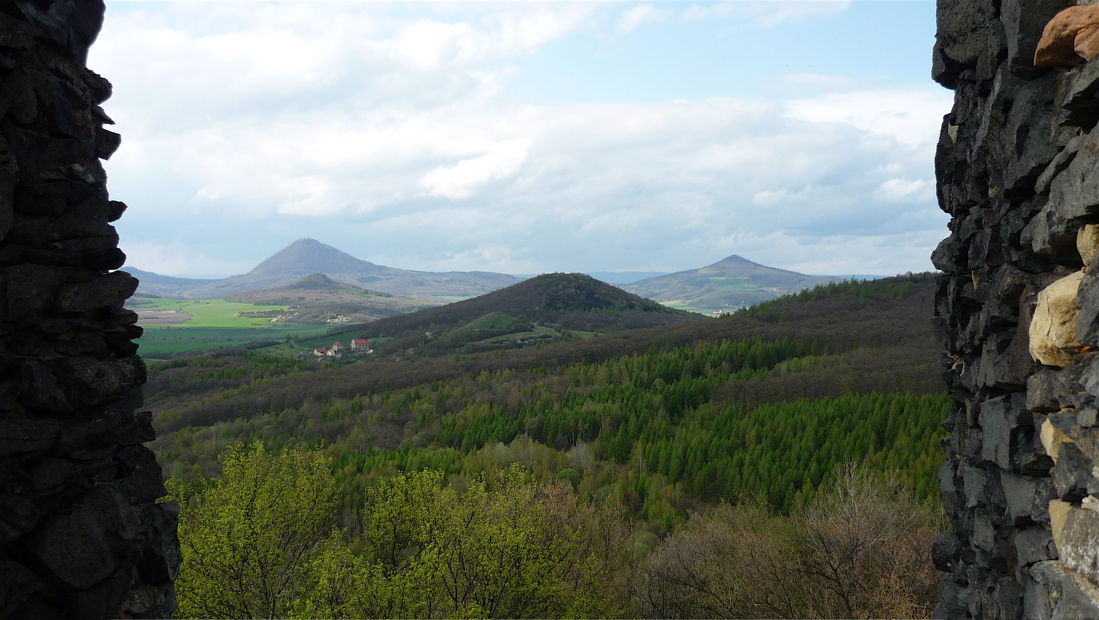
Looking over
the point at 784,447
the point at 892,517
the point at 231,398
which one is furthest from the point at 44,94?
the point at 231,398

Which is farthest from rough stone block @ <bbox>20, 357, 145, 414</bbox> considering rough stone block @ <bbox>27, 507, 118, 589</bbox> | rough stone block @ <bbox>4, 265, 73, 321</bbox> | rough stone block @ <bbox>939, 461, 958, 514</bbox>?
rough stone block @ <bbox>939, 461, 958, 514</bbox>

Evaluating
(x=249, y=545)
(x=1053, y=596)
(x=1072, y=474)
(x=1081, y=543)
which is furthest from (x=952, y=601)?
(x=249, y=545)

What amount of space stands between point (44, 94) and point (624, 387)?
60.7 metres

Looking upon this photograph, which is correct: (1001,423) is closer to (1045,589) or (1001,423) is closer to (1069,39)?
(1045,589)

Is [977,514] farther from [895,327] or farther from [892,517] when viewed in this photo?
[895,327]

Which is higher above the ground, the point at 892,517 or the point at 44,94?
the point at 44,94

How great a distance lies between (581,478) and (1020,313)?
38.2 m

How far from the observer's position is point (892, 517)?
83.3 feet

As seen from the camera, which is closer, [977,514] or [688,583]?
[977,514]

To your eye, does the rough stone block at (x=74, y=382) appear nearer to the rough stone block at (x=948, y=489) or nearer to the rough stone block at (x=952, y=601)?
the rough stone block at (x=948, y=489)

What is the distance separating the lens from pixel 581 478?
43.3 m

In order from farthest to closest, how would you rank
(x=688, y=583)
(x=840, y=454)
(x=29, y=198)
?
(x=840, y=454) → (x=688, y=583) → (x=29, y=198)

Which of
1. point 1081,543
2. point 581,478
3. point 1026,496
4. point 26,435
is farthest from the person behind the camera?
point 581,478

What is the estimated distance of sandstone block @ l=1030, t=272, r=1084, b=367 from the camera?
5.71 m
